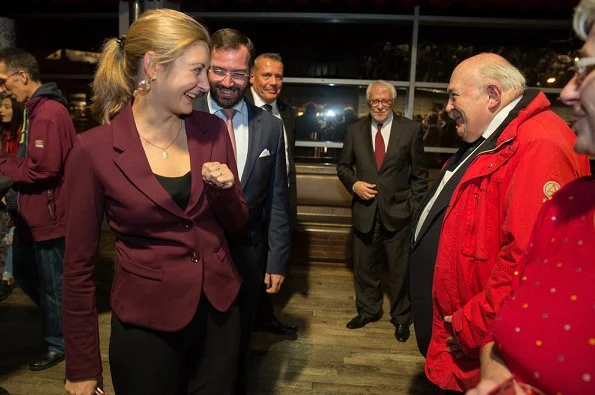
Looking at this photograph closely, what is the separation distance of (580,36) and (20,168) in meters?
2.80

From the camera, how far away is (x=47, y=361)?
9.84 ft

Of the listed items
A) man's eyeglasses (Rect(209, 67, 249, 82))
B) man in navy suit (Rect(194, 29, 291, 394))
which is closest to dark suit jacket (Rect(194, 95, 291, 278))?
man in navy suit (Rect(194, 29, 291, 394))

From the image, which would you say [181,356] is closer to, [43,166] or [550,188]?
[550,188]

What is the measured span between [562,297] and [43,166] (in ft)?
8.76

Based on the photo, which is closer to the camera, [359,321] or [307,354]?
[307,354]

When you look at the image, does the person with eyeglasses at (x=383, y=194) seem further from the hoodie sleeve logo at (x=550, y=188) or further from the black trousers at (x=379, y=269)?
the hoodie sleeve logo at (x=550, y=188)

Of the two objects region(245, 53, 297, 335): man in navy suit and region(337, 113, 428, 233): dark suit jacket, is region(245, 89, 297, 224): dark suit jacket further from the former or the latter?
region(337, 113, 428, 233): dark suit jacket

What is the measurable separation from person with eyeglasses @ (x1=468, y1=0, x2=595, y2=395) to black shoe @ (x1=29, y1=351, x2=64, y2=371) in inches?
111

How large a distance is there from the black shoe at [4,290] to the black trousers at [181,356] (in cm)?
330

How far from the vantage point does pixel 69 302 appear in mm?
1397

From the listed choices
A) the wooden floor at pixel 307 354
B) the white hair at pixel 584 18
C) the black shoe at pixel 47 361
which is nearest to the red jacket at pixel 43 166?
the black shoe at pixel 47 361

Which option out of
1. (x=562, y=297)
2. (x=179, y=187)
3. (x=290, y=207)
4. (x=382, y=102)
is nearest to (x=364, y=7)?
(x=382, y=102)

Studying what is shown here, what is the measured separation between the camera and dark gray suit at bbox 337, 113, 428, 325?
12.0 ft

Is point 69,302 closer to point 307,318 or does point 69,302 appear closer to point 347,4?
point 307,318
